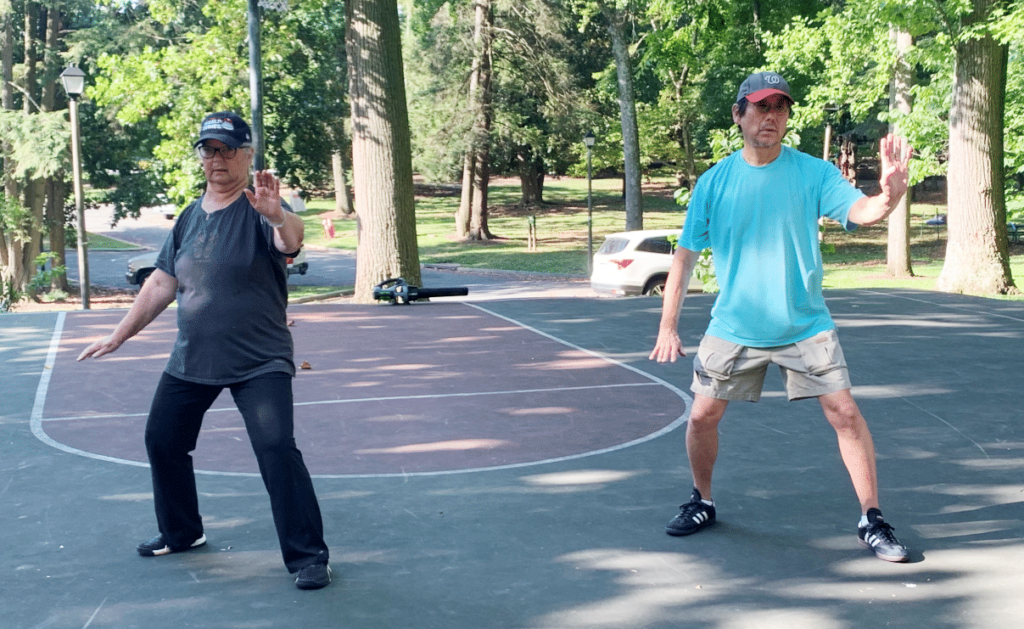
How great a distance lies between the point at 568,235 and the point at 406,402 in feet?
124

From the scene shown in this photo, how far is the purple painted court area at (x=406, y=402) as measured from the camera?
6.80 metres

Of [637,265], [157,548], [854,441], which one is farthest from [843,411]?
[637,265]

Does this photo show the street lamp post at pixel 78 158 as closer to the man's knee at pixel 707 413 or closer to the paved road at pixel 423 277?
the paved road at pixel 423 277

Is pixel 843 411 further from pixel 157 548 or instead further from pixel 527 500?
pixel 157 548

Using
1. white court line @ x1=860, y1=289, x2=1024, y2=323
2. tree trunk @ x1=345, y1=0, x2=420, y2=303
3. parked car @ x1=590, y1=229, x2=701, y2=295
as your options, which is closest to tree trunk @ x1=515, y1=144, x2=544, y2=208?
parked car @ x1=590, y1=229, x2=701, y2=295

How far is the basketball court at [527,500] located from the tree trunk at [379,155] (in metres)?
6.38

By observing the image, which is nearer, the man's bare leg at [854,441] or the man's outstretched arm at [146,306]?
the man's bare leg at [854,441]

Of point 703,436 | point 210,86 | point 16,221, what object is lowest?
point 703,436

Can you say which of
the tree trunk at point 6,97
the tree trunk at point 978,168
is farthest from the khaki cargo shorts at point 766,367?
the tree trunk at point 6,97

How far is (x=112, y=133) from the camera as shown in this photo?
1304 inches

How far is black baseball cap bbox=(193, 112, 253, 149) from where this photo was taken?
14.5ft

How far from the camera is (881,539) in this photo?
4656 millimetres

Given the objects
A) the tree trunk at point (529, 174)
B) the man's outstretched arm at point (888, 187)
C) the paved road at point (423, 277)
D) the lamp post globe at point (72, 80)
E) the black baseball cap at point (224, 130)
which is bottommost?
the paved road at point (423, 277)

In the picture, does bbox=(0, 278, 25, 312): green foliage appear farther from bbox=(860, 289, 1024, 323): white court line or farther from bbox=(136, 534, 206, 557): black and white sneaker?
bbox=(136, 534, 206, 557): black and white sneaker
